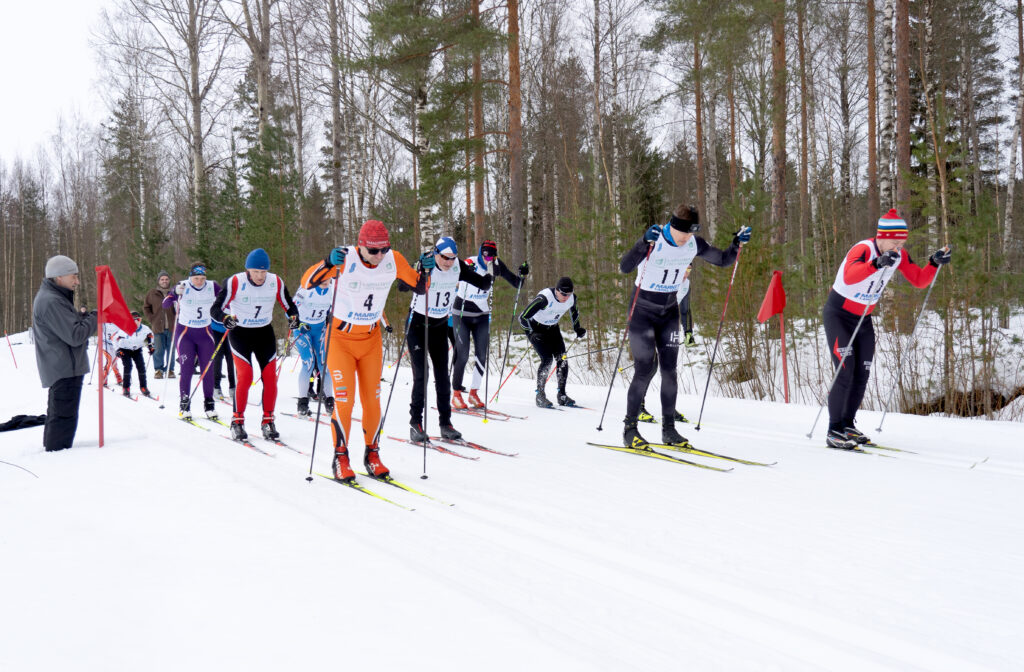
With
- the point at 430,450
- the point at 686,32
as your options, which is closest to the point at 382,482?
the point at 430,450

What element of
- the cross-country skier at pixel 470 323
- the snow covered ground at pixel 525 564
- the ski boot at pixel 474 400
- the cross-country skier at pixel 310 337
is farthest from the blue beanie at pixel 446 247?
the ski boot at pixel 474 400

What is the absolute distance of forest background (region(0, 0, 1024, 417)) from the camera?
934 centimetres

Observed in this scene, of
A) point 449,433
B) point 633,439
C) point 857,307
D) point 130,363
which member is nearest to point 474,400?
point 449,433

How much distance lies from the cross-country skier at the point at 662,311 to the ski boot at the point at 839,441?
1239mm

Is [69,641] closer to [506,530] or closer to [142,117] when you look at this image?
[506,530]

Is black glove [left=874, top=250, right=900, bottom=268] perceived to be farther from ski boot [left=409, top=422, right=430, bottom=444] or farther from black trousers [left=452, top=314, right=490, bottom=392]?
black trousers [left=452, top=314, right=490, bottom=392]

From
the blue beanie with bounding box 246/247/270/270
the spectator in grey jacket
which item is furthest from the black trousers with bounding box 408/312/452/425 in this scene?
the spectator in grey jacket

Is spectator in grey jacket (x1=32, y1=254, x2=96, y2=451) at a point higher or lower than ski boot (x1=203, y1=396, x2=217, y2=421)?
higher

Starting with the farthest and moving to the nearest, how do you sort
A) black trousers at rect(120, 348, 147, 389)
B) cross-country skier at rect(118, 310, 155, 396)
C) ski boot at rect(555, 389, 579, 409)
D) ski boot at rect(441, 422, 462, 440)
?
black trousers at rect(120, 348, 147, 389), cross-country skier at rect(118, 310, 155, 396), ski boot at rect(555, 389, 579, 409), ski boot at rect(441, 422, 462, 440)

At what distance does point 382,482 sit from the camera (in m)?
4.62

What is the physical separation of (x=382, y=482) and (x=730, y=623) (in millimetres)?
2794

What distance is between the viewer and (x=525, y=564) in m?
3.07

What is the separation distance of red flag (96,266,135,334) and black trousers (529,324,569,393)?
4454 millimetres

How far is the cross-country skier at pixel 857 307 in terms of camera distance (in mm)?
5273
